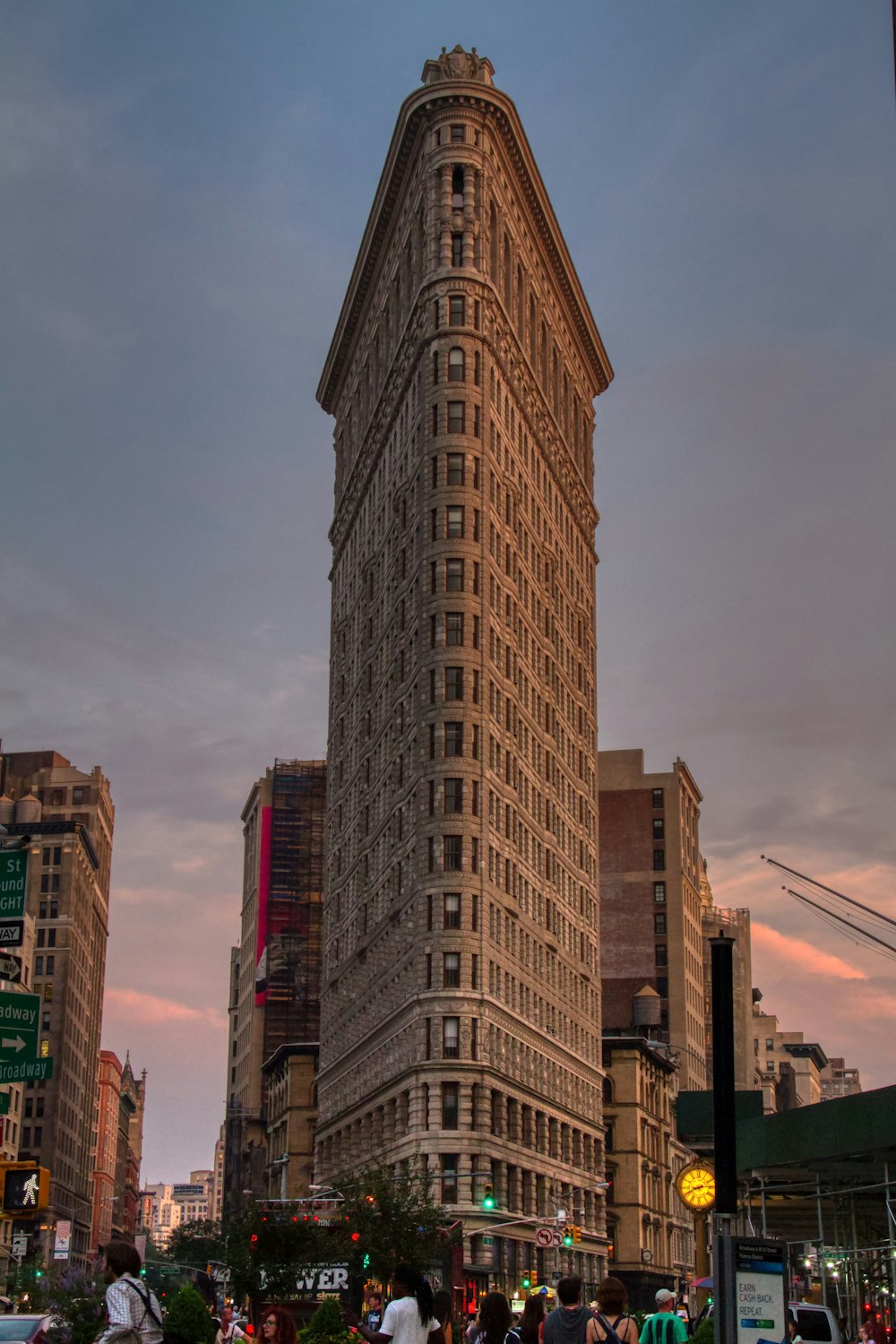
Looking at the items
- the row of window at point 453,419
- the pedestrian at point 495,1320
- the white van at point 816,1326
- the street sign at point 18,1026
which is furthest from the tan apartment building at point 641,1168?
the pedestrian at point 495,1320

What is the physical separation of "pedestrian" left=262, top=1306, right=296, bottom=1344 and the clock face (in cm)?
834

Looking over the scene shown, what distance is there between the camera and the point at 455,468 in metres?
101

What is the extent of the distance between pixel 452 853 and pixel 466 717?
8085mm

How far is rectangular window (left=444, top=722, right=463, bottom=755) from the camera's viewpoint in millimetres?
94750

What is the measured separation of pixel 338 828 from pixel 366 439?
30143 millimetres

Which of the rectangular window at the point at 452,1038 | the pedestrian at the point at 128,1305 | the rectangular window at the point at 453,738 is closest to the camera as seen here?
the pedestrian at the point at 128,1305

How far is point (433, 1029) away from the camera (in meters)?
89.6

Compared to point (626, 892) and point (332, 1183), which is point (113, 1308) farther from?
point (626, 892)

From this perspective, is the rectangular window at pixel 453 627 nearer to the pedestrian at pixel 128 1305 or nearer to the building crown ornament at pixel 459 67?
the building crown ornament at pixel 459 67

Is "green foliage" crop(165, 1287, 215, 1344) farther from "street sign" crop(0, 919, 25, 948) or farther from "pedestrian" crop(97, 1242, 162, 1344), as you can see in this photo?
"pedestrian" crop(97, 1242, 162, 1344)

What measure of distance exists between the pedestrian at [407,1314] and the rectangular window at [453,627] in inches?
3222

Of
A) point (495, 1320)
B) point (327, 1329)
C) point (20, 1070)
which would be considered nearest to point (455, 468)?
point (327, 1329)

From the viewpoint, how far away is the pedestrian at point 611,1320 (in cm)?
1625

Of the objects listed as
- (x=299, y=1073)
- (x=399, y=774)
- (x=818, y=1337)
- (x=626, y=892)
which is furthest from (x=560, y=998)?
(x=818, y=1337)
